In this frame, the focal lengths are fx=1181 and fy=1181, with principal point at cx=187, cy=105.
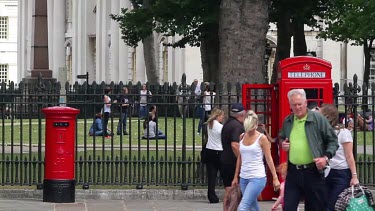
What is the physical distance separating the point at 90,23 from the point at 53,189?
55721mm

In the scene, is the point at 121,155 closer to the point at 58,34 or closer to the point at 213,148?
the point at 213,148

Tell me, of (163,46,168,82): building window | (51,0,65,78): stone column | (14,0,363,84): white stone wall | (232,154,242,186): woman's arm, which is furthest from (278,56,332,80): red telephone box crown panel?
(51,0,65,78): stone column

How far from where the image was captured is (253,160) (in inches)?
549

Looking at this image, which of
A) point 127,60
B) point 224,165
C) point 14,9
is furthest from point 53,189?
point 14,9

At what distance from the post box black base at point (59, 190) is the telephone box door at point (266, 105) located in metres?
2.91

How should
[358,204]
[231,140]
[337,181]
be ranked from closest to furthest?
1. [358,204]
2. [337,181]
3. [231,140]

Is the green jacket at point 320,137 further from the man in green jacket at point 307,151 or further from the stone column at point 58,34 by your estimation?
the stone column at point 58,34

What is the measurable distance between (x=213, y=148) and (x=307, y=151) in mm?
5111

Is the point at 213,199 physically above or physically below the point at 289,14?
below

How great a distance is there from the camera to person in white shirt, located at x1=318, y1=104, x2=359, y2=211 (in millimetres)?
13242

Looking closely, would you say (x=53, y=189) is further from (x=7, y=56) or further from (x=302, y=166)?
(x=7, y=56)

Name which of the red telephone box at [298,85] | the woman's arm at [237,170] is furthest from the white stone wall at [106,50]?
the woman's arm at [237,170]

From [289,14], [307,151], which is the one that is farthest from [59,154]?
[289,14]

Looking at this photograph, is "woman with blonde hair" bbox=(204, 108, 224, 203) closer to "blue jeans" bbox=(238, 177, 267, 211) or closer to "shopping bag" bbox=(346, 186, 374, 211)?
"blue jeans" bbox=(238, 177, 267, 211)
